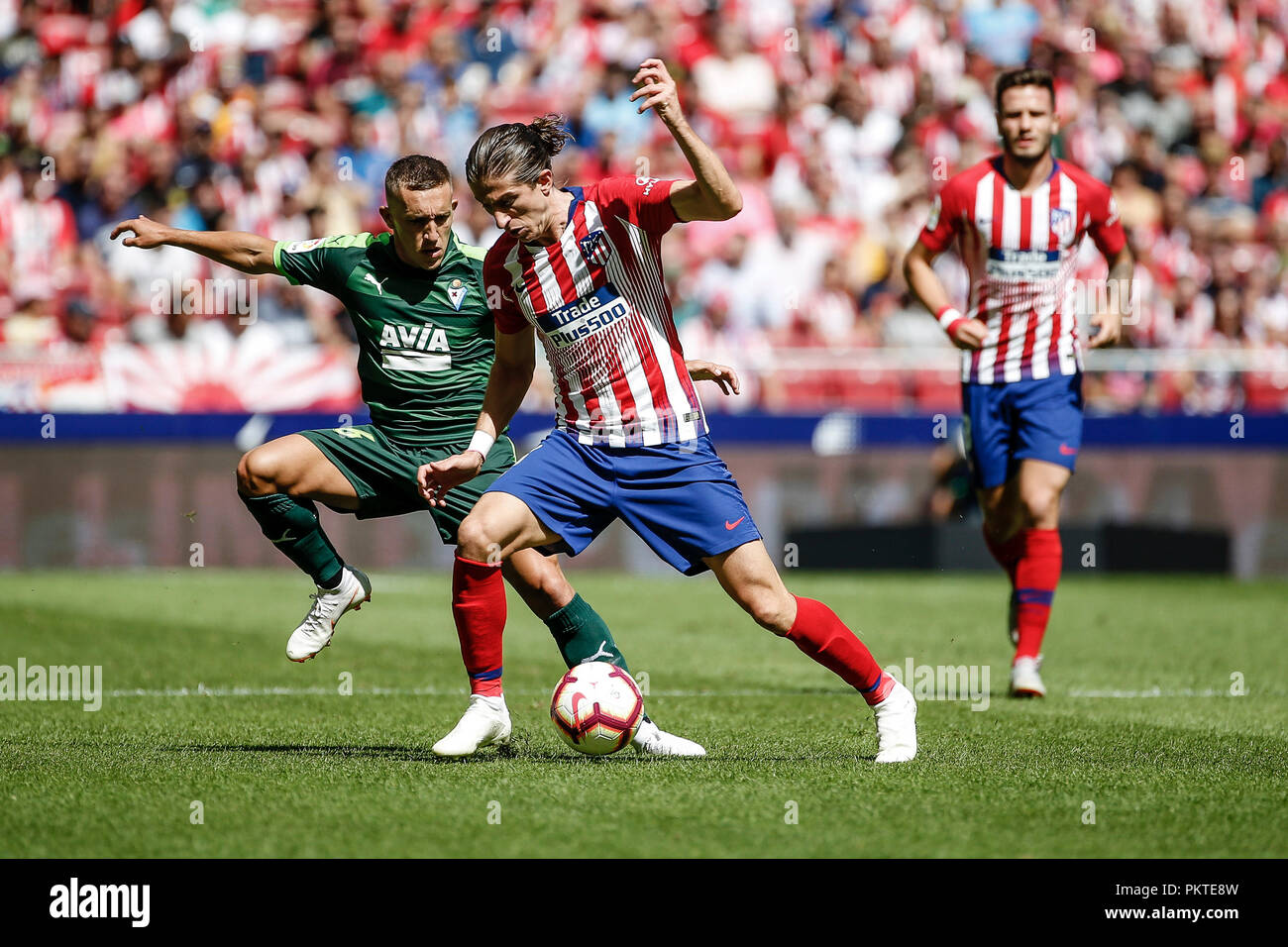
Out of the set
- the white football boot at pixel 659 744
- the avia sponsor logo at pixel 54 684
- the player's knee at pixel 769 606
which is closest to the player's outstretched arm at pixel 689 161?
the player's knee at pixel 769 606

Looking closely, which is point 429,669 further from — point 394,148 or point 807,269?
point 394,148

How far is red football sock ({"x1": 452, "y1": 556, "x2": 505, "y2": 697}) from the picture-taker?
18.5 feet

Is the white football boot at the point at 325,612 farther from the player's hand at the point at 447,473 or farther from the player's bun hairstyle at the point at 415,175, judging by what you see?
the player's bun hairstyle at the point at 415,175

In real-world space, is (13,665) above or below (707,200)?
below

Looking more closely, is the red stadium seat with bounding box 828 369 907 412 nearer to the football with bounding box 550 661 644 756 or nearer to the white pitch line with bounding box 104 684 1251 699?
the white pitch line with bounding box 104 684 1251 699


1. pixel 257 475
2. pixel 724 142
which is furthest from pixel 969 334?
pixel 724 142

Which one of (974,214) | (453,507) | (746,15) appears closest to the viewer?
(453,507)

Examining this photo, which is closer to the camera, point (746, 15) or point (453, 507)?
point (453, 507)

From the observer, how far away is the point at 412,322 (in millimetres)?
6426

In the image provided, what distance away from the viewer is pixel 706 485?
Result: 534 cm

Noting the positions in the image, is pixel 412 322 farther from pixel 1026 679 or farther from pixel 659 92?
pixel 1026 679
